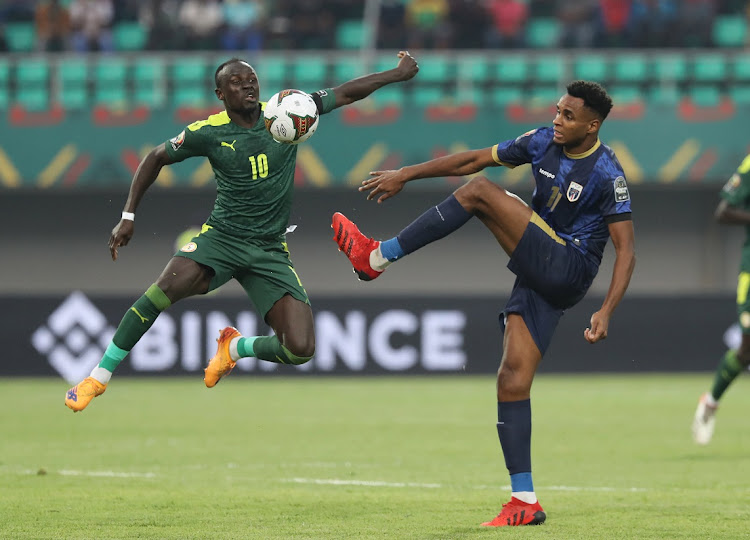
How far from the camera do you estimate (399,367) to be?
18219 millimetres

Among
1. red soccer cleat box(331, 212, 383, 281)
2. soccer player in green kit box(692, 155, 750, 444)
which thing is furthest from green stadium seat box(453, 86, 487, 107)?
red soccer cleat box(331, 212, 383, 281)

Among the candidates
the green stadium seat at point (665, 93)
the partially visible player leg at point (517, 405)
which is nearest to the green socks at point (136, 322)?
the partially visible player leg at point (517, 405)

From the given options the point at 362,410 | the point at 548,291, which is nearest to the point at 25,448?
the point at 362,410

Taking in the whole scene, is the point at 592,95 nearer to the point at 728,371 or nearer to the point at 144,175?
the point at 144,175

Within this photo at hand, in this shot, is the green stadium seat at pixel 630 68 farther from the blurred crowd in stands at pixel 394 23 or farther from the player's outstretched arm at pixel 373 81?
the player's outstretched arm at pixel 373 81

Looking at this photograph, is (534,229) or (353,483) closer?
(534,229)

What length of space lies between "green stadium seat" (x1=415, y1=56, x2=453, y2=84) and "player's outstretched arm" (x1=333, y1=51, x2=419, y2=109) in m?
11.9

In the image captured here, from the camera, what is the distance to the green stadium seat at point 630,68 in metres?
20.4

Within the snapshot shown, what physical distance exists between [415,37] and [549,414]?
8.98m

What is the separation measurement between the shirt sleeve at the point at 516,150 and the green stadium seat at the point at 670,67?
540 inches

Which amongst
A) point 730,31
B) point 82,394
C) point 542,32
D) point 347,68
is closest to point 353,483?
point 82,394

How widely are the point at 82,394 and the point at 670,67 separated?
48.7 feet

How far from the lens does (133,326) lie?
27.0 feet

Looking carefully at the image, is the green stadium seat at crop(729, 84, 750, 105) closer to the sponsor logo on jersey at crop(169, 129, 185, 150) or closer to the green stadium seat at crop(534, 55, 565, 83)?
the green stadium seat at crop(534, 55, 565, 83)
